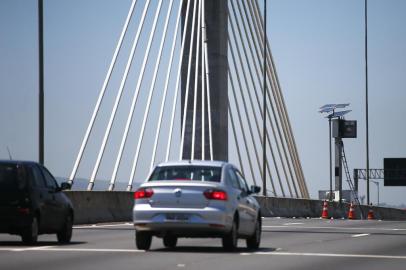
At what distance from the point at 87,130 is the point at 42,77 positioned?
300 cm

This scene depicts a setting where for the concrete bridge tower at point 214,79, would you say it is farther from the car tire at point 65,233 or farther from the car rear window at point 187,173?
the car rear window at point 187,173

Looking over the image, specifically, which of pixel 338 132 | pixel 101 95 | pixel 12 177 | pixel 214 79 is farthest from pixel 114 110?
pixel 338 132

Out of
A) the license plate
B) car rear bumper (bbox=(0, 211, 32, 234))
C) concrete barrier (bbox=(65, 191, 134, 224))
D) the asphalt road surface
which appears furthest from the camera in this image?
concrete barrier (bbox=(65, 191, 134, 224))

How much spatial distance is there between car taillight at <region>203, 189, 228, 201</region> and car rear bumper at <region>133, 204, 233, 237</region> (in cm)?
19

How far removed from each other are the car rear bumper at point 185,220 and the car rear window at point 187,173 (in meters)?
0.75

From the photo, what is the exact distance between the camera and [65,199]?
74.1 feet

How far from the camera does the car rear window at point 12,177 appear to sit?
2047 cm

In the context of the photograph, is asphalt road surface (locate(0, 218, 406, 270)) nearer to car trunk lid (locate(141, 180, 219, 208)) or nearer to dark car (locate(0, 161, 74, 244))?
dark car (locate(0, 161, 74, 244))

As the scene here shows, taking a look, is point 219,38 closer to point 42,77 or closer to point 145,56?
point 145,56

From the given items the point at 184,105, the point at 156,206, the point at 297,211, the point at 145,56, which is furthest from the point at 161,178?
the point at 297,211

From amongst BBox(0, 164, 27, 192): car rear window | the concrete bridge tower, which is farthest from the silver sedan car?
the concrete bridge tower

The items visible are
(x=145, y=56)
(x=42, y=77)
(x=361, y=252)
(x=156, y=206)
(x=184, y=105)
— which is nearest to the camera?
(x=156, y=206)

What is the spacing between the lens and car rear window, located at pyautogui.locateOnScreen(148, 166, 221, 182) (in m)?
19.7

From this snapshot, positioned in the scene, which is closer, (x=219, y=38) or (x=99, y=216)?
(x=99, y=216)
